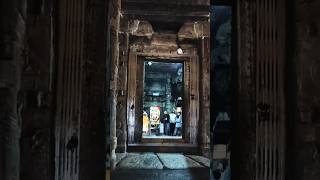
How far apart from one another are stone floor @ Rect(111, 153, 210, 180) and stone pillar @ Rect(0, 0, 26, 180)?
12.4ft

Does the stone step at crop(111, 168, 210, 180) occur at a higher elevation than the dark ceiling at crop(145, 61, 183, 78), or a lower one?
lower

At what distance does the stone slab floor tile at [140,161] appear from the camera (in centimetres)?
720

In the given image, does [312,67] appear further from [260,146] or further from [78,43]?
[78,43]

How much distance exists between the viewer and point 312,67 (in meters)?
2.99

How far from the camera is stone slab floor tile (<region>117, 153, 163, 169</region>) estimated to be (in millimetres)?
7203

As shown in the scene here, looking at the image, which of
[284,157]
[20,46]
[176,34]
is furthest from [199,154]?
[20,46]

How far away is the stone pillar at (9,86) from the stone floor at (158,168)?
3.77m

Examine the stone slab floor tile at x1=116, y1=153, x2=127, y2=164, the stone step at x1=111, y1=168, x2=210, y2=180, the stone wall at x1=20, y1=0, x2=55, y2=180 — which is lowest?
the stone slab floor tile at x1=116, y1=153, x2=127, y2=164

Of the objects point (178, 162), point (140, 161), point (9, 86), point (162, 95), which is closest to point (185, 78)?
point (178, 162)

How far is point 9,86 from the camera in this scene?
234 cm

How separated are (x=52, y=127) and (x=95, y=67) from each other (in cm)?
62

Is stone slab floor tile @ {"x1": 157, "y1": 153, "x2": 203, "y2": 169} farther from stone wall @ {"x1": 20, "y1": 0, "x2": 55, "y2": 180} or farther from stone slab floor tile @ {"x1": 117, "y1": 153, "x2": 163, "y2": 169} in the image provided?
stone wall @ {"x1": 20, "y1": 0, "x2": 55, "y2": 180}

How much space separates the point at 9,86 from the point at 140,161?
19.2 feet

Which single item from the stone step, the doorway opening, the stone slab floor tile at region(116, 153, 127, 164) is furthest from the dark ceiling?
the stone step
